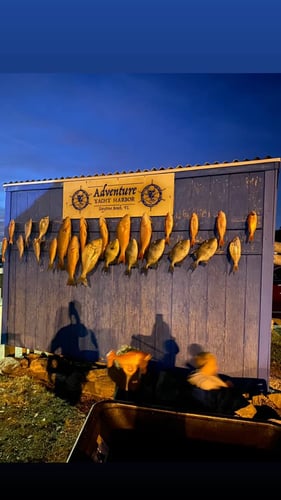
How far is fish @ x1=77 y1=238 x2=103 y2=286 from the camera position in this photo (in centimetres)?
299

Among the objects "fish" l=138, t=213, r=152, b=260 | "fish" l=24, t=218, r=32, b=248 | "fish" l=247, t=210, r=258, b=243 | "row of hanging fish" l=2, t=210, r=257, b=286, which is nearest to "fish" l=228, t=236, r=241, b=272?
"row of hanging fish" l=2, t=210, r=257, b=286

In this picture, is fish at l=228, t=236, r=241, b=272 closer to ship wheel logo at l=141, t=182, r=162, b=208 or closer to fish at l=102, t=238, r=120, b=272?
ship wheel logo at l=141, t=182, r=162, b=208

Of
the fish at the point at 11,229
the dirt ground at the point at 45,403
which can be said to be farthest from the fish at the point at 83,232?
the dirt ground at the point at 45,403

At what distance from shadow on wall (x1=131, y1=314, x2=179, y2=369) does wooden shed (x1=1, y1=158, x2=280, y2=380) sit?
1 cm

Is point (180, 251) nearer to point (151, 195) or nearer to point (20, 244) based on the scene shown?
point (151, 195)

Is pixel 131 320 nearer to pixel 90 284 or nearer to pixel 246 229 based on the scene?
pixel 90 284

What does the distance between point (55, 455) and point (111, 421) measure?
0.93 m

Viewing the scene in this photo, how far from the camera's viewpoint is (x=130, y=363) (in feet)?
8.95

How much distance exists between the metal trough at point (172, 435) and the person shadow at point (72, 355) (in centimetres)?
149

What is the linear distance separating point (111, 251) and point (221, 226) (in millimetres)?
1187

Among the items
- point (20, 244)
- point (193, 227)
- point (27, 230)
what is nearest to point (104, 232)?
point (193, 227)

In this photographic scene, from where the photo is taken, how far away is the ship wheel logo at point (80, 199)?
3.12 meters

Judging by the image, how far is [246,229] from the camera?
2.54 m

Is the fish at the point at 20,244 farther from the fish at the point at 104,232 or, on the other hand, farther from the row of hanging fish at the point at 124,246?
the fish at the point at 104,232
